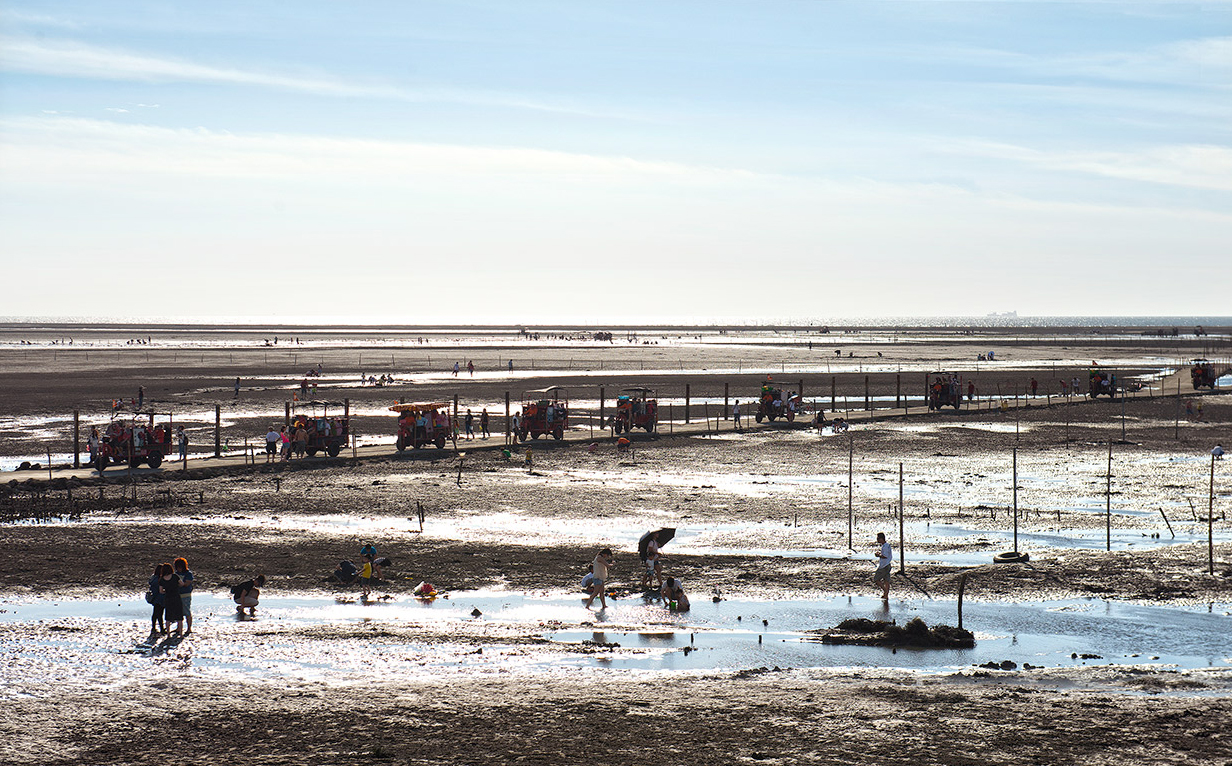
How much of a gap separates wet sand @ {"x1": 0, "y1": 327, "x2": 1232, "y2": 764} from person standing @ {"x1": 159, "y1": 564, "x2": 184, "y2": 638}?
2.12 ft

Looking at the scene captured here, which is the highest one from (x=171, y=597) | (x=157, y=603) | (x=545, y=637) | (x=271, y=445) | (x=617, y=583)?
(x=271, y=445)

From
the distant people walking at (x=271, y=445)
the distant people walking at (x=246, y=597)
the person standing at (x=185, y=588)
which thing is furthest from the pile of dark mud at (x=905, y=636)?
the distant people walking at (x=271, y=445)

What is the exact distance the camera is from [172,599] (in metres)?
18.6

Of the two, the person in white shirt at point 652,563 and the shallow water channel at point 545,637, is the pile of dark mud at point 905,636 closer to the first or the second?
the shallow water channel at point 545,637

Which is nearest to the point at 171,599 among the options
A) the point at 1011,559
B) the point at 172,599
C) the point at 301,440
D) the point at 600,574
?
the point at 172,599

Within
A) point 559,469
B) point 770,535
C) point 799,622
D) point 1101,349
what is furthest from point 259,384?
point 1101,349

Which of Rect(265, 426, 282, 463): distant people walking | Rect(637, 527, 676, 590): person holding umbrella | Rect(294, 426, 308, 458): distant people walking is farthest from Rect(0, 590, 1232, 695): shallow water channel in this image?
Rect(294, 426, 308, 458): distant people walking

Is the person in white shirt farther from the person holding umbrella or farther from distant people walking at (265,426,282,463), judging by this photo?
distant people walking at (265,426,282,463)

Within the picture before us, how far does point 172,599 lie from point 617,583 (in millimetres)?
8504

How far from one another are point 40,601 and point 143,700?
6936 mm

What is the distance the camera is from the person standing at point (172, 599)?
18.5 metres

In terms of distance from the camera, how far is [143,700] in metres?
15.6

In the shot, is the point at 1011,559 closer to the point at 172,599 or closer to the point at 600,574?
the point at 600,574

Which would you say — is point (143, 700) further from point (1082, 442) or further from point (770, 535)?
point (1082, 442)
